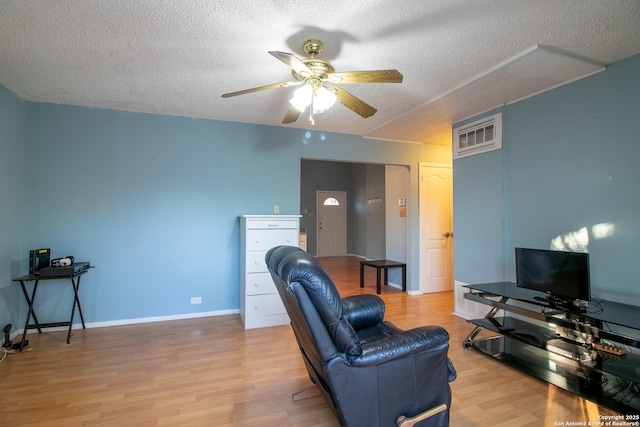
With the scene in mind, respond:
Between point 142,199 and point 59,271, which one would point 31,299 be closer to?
point 59,271

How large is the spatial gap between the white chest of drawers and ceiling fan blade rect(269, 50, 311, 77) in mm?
1936

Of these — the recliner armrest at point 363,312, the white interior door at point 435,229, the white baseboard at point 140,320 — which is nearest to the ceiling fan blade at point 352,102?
the recliner armrest at point 363,312

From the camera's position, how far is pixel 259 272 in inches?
141

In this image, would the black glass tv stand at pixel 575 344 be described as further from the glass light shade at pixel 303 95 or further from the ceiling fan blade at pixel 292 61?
the ceiling fan blade at pixel 292 61

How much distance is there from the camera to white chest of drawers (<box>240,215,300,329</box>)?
355cm

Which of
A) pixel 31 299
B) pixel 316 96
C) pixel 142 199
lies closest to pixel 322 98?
pixel 316 96

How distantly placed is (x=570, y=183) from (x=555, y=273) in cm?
91

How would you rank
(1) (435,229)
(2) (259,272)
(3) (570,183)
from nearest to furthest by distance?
(3) (570,183) → (2) (259,272) → (1) (435,229)

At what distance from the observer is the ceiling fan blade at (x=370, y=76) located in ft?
6.41

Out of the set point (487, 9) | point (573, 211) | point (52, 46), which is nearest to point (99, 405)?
point (52, 46)

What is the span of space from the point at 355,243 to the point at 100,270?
7.11 meters


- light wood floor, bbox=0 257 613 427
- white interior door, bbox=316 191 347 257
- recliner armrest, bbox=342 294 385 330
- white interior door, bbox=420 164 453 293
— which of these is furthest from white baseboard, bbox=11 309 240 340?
white interior door, bbox=316 191 347 257

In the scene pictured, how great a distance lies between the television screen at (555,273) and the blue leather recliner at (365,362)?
1.49m

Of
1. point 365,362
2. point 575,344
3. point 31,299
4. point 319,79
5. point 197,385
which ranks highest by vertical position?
point 319,79
